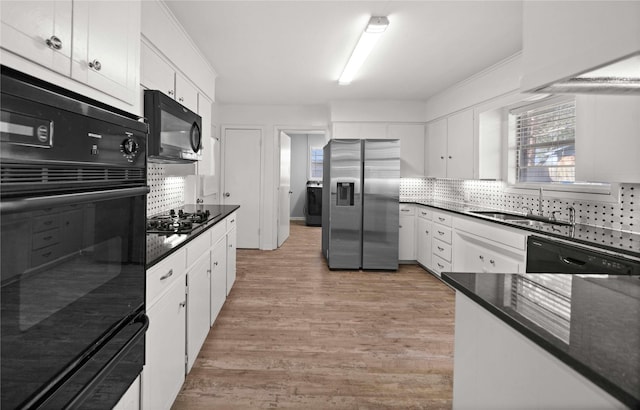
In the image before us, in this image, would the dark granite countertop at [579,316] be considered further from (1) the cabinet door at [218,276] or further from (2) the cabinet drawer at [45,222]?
(1) the cabinet door at [218,276]

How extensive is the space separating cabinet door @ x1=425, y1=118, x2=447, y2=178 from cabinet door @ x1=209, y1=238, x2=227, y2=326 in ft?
10.8

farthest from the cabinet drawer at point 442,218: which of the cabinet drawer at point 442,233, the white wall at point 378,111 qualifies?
the white wall at point 378,111

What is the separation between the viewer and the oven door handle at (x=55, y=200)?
0.67 meters

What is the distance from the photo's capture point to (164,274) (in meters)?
1.59

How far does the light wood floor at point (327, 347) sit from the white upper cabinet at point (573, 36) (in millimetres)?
1789

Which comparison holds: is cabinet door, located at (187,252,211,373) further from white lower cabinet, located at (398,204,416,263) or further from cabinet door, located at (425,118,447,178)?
cabinet door, located at (425,118,447,178)

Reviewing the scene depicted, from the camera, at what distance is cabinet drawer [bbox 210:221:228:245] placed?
2.67 metres

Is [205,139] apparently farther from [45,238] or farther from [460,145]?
[460,145]

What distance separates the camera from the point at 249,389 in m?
2.04

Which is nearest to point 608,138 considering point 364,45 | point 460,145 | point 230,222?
point 364,45

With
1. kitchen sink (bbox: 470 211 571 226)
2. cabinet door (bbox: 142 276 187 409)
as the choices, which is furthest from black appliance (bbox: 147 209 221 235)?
kitchen sink (bbox: 470 211 571 226)

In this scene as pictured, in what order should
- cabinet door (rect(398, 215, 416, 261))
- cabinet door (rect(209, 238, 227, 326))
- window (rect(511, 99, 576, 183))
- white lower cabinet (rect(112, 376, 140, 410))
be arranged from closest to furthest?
white lower cabinet (rect(112, 376, 140, 410)) < cabinet door (rect(209, 238, 227, 326)) < window (rect(511, 99, 576, 183)) < cabinet door (rect(398, 215, 416, 261))

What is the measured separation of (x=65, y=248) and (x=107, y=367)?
0.42 metres

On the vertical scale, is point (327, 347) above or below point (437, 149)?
below
